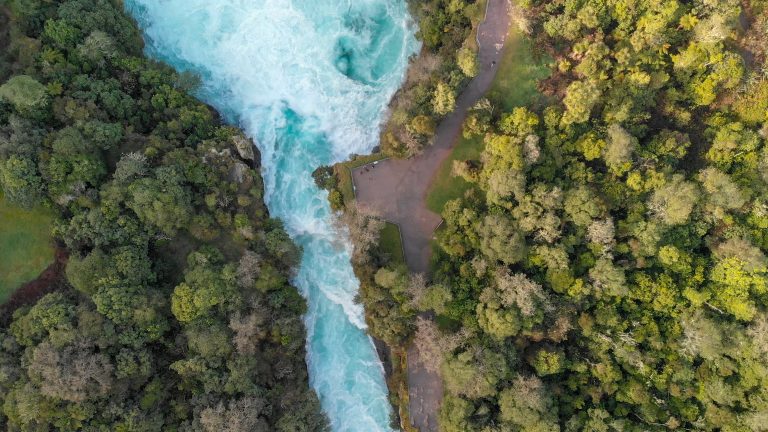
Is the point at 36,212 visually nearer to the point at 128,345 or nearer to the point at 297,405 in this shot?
the point at 128,345

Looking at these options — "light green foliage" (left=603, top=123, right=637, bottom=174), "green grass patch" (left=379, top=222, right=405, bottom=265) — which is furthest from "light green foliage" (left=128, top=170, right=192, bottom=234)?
"light green foliage" (left=603, top=123, right=637, bottom=174)

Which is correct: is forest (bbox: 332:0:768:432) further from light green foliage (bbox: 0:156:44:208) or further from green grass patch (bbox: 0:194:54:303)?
green grass patch (bbox: 0:194:54:303)

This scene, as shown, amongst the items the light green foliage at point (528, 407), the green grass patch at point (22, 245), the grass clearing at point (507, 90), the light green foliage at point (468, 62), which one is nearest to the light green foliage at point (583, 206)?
the grass clearing at point (507, 90)

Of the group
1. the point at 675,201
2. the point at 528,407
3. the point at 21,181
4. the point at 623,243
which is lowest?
the point at 528,407

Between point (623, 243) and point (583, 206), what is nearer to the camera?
point (583, 206)

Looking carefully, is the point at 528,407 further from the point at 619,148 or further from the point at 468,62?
the point at 468,62

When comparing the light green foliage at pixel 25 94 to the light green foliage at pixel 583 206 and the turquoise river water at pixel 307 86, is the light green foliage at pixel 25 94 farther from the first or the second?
the light green foliage at pixel 583 206

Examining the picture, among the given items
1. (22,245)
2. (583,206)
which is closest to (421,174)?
(583,206)
